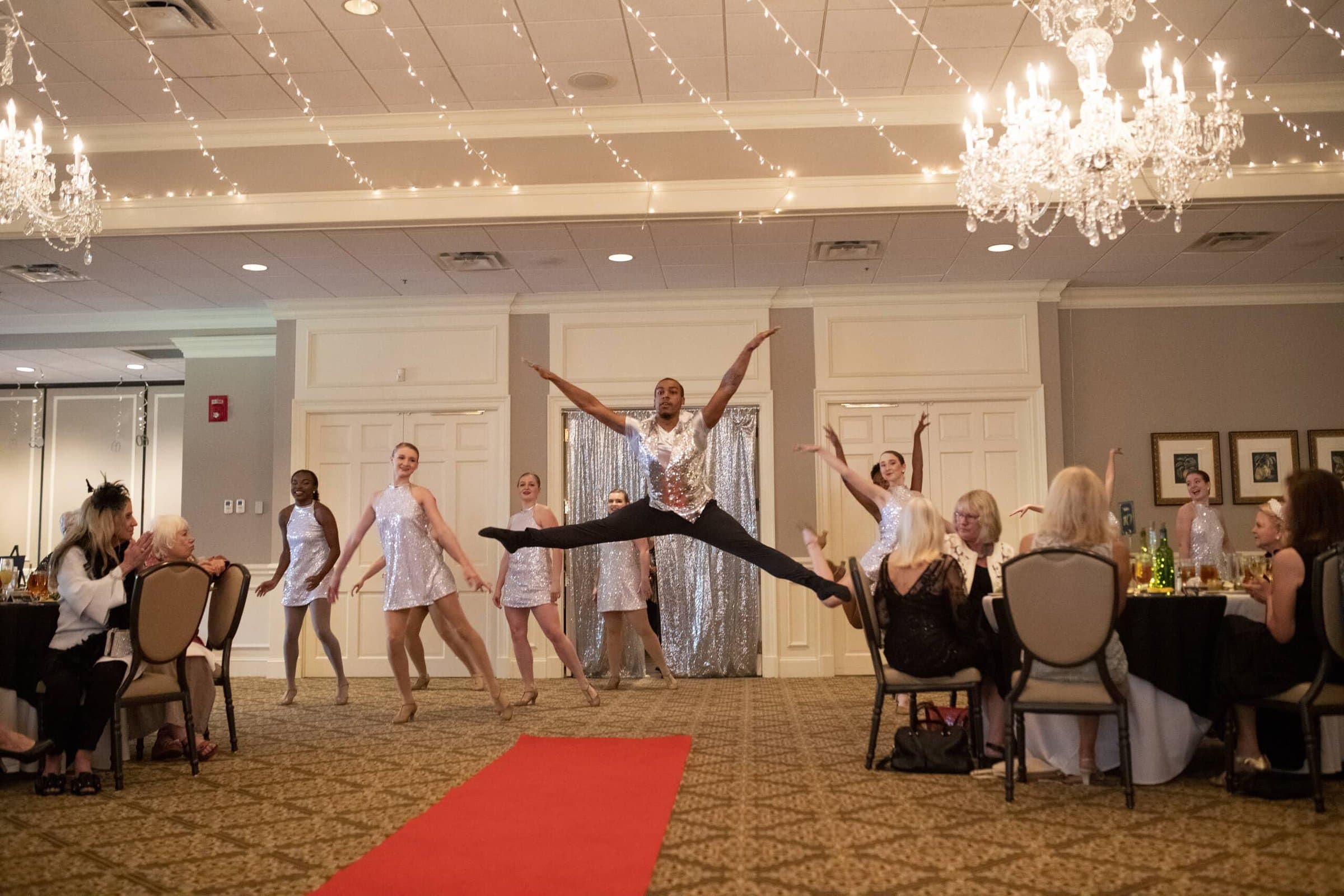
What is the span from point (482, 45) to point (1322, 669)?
4.48 metres

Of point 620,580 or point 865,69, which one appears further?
point 620,580

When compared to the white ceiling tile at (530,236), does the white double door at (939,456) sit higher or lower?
lower

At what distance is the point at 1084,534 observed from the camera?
12.6 feet

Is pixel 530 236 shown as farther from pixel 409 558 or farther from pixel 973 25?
pixel 973 25

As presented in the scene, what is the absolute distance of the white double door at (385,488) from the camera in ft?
28.8

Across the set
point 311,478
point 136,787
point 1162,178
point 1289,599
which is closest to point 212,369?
point 311,478

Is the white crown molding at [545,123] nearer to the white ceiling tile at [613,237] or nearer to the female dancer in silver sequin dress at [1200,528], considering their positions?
the white ceiling tile at [613,237]

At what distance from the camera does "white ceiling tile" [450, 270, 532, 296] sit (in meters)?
8.12

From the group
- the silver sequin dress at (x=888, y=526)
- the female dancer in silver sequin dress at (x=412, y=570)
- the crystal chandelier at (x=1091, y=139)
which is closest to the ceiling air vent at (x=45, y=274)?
the female dancer in silver sequin dress at (x=412, y=570)

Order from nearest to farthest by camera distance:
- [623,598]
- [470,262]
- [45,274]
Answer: [623,598] < [470,262] < [45,274]

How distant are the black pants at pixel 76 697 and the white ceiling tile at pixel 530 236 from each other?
12.3 ft

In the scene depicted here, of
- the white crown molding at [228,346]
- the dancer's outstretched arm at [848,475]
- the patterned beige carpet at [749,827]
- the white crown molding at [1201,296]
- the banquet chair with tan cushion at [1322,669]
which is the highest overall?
the white crown molding at [1201,296]

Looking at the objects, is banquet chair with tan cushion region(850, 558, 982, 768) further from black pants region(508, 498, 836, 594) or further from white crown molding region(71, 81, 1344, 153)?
white crown molding region(71, 81, 1344, 153)

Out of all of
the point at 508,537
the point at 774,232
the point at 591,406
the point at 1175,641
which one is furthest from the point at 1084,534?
the point at 774,232
